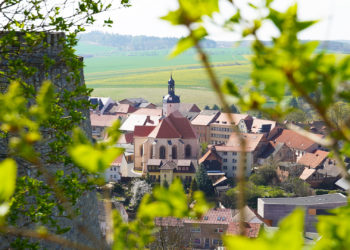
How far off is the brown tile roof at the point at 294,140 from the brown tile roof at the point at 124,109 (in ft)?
80.5

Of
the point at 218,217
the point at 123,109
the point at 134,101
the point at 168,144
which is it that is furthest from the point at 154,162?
the point at 134,101

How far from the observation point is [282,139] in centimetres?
4772

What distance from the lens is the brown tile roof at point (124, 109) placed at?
68.3 m

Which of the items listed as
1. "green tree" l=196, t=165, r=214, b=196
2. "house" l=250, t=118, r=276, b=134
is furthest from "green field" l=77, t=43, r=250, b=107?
"green tree" l=196, t=165, r=214, b=196

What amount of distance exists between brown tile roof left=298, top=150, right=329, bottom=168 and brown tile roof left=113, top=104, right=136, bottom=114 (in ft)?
100

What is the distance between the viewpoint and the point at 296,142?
151 feet

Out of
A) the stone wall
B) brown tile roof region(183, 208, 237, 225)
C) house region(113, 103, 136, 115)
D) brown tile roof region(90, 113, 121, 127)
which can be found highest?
the stone wall

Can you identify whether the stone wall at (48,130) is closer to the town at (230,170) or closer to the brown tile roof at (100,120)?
the town at (230,170)

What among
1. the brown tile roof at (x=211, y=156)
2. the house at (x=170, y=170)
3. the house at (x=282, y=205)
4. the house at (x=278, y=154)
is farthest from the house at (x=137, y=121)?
the house at (x=282, y=205)

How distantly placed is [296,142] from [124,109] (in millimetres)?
28799

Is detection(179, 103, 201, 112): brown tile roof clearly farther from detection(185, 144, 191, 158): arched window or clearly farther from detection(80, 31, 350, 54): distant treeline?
detection(80, 31, 350, 54): distant treeline

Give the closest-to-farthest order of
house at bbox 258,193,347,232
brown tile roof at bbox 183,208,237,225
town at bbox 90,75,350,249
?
brown tile roof at bbox 183,208,237,225, house at bbox 258,193,347,232, town at bbox 90,75,350,249

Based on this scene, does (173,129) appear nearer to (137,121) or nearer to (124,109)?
(137,121)

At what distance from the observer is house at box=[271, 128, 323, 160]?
4450cm
